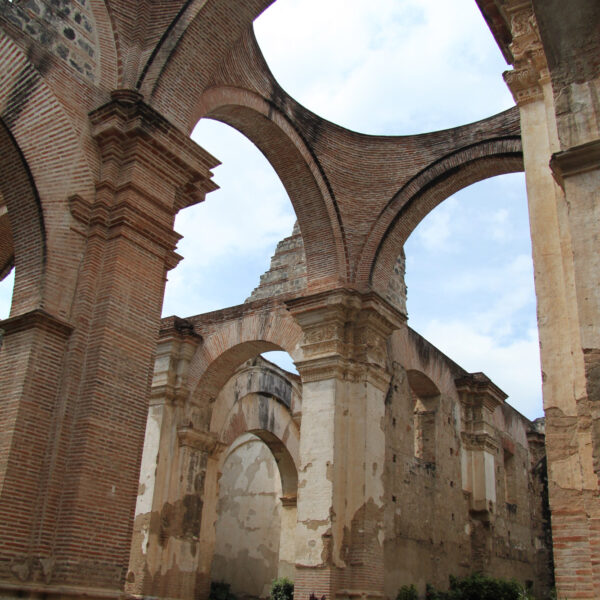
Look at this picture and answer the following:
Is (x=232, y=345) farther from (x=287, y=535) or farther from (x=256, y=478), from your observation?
(x=256, y=478)

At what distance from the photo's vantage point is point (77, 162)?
6008 mm

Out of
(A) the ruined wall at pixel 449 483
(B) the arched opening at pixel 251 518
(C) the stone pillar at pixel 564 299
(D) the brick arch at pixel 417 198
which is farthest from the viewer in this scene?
(B) the arched opening at pixel 251 518

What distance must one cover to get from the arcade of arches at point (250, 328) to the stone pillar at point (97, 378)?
0.06ft

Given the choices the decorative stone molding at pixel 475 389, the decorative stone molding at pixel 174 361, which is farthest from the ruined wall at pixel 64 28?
the decorative stone molding at pixel 475 389

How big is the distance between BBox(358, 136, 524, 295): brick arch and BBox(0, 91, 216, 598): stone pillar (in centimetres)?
398

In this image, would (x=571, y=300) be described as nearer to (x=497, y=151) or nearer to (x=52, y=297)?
(x=52, y=297)

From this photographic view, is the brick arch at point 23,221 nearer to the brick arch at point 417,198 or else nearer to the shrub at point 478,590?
the brick arch at point 417,198

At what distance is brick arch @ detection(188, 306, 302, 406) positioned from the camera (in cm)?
1123

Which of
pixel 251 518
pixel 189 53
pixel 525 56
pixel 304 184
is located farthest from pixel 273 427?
pixel 525 56

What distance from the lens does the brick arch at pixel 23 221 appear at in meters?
5.56

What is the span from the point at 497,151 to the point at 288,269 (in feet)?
18.6

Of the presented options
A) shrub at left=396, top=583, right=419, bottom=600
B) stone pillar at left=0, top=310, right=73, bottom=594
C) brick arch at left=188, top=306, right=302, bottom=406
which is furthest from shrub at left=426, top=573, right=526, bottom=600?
stone pillar at left=0, top=310, right=73, bottom=594

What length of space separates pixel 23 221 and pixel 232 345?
6.21m

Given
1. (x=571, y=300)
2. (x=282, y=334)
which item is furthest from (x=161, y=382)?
(x=571, y=300)
